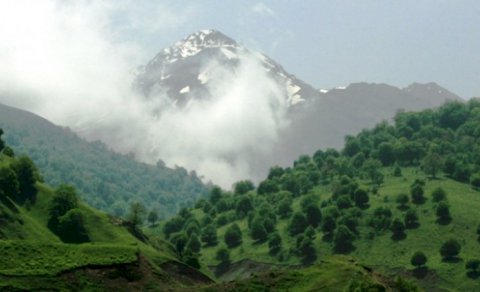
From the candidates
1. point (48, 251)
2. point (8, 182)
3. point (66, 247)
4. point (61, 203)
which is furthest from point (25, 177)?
point (48, 251)

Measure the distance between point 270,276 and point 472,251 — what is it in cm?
10147

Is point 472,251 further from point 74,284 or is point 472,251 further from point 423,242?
point 74,284

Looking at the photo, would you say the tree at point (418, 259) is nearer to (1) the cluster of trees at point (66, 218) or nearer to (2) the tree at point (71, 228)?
(2) the tree at point (71, 228)

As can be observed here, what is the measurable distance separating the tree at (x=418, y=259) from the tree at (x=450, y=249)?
6.73 metres

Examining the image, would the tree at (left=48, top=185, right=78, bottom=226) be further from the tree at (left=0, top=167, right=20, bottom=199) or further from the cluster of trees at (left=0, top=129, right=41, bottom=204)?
the tree at (left=0, top=167, right=20, bottom=199)

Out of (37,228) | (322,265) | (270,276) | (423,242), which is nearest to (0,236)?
(37,228)

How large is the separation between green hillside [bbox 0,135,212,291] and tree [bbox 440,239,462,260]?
80.0 metres

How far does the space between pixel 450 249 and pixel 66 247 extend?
120 meters

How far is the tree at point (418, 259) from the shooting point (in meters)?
180

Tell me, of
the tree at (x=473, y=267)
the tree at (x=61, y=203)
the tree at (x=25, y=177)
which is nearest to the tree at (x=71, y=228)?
the tree at (x=61, y=203)

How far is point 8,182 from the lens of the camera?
462 feet

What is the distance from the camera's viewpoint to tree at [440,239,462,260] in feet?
596

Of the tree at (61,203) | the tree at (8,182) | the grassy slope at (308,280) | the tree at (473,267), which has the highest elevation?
the tree at (8,182)

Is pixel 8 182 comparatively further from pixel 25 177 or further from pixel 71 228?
pixel 71 228
